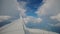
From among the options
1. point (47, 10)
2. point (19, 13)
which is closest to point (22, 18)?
point (19, 13)

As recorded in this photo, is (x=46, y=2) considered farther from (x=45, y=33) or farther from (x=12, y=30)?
(x=12, y=30)

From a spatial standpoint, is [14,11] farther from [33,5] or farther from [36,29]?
[36,29]

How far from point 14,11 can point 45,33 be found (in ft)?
1.80

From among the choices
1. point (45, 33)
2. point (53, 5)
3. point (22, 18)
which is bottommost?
point (45, 33)

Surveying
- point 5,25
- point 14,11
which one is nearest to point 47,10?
point 14,11

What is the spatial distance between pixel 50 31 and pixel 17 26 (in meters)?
0.48

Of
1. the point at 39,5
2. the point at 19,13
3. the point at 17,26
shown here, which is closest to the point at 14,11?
the point at 19,13

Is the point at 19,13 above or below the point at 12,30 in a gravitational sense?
above

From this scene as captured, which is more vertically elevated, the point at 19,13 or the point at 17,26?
the point at 19,13

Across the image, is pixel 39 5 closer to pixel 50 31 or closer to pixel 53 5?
pixel 53 5

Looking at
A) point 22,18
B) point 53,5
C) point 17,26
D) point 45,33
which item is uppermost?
point 53,5

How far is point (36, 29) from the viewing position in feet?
5.79

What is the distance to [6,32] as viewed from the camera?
1772 mm

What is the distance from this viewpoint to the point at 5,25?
1782mm
